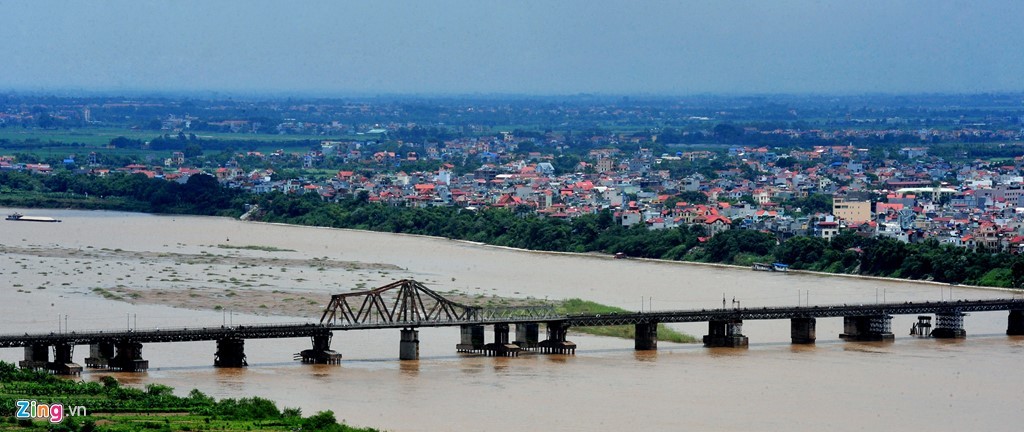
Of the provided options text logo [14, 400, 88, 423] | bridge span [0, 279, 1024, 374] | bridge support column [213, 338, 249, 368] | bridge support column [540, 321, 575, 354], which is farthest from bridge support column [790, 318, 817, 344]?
text logo [14, 400, 88, 423]

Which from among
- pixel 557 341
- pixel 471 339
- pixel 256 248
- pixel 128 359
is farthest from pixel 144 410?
pixel 256 248

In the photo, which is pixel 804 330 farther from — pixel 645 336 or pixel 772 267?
pixel 772 267

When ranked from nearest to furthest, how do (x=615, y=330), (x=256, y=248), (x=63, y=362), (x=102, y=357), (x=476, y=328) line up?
(x=63, y=362)
(x=102, y=357)
(x=476, y=328)
(x=615, y=330)
(x=256, y=248)

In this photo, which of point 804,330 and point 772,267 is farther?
point 772,267

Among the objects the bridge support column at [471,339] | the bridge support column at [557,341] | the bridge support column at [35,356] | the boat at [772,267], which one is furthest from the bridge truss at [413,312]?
the boat at [772,267]

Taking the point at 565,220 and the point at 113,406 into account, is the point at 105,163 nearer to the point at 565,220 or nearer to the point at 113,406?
the point at 565,220

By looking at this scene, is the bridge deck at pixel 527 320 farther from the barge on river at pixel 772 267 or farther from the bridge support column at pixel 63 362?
the barge on river at pixel 772 267

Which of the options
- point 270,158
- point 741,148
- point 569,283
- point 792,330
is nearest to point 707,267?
point 569,283

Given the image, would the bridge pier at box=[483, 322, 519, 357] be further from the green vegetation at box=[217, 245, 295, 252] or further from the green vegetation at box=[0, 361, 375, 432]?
the green vegetation at box=[217, 245, 295, 252]
